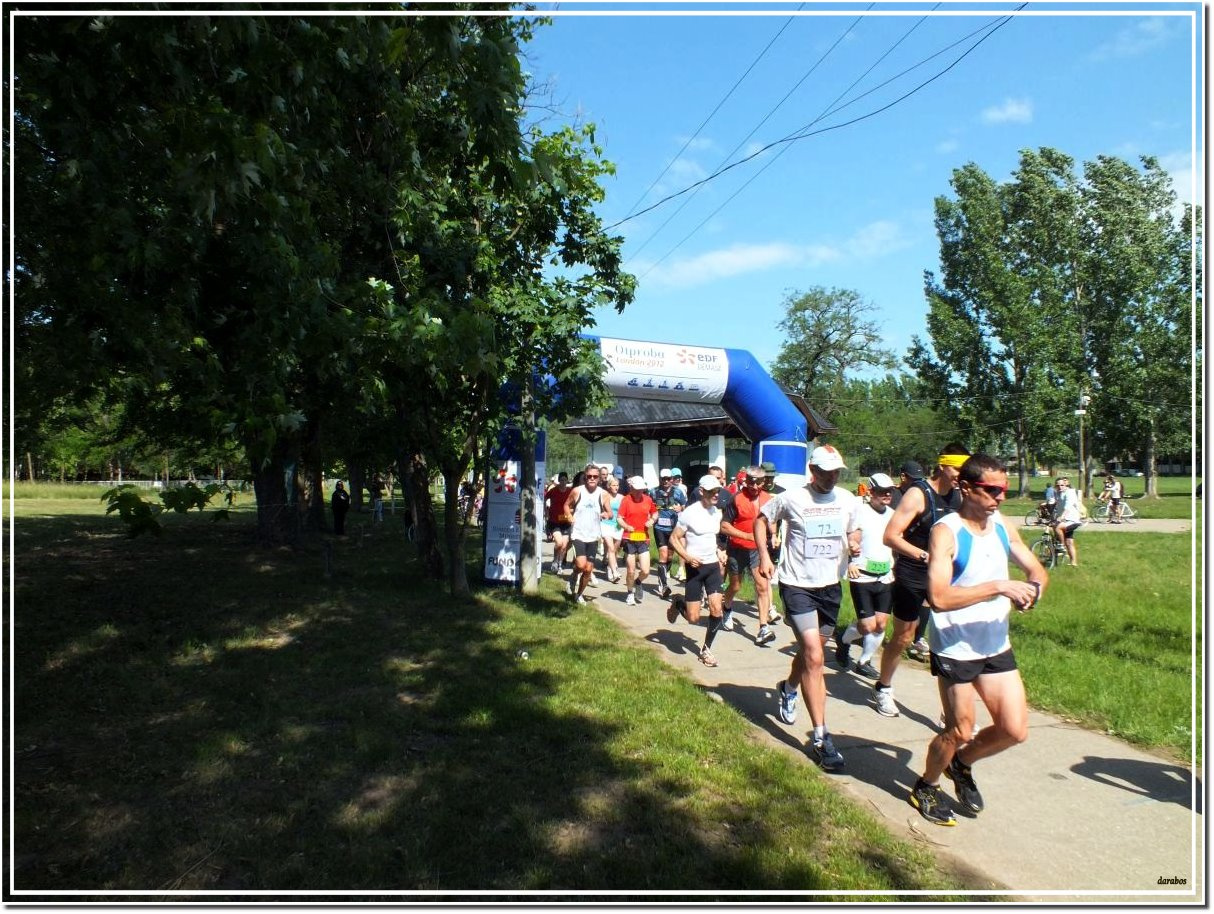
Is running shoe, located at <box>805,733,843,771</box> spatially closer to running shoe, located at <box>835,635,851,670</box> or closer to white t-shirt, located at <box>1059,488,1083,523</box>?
running shoe, located at <box>835,635,851,670</box>

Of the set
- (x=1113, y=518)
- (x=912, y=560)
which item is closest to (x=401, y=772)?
(x=912, y=560)

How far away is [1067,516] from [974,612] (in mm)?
12507

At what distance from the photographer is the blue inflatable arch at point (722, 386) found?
14.5 metres

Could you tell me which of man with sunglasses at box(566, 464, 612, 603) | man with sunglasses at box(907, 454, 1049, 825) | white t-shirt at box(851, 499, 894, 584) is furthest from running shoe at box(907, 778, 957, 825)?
man with sunglasses at box(566, 464, 612, 603)

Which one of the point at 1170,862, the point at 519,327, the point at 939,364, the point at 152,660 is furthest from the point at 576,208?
the point at 939,364

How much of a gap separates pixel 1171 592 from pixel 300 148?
1232 centimetres

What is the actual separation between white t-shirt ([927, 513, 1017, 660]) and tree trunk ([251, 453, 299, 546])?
14.3m

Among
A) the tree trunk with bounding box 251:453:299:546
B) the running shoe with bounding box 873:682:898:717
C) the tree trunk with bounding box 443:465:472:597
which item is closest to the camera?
the running shoe with bounding box 873:682:898:717

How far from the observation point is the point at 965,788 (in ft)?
13.3

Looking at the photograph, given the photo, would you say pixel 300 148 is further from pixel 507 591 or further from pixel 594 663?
pixel 507 591

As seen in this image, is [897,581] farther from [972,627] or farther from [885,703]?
[972,627]

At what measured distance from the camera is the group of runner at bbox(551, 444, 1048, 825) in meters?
3.80

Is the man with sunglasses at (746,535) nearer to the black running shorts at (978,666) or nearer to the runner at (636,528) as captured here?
the runner at (636,528)

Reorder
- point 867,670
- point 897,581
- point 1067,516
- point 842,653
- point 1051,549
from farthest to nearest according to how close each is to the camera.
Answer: point 1051,549
point 1067,516
point 842,653
point 867,670
point 897,581
